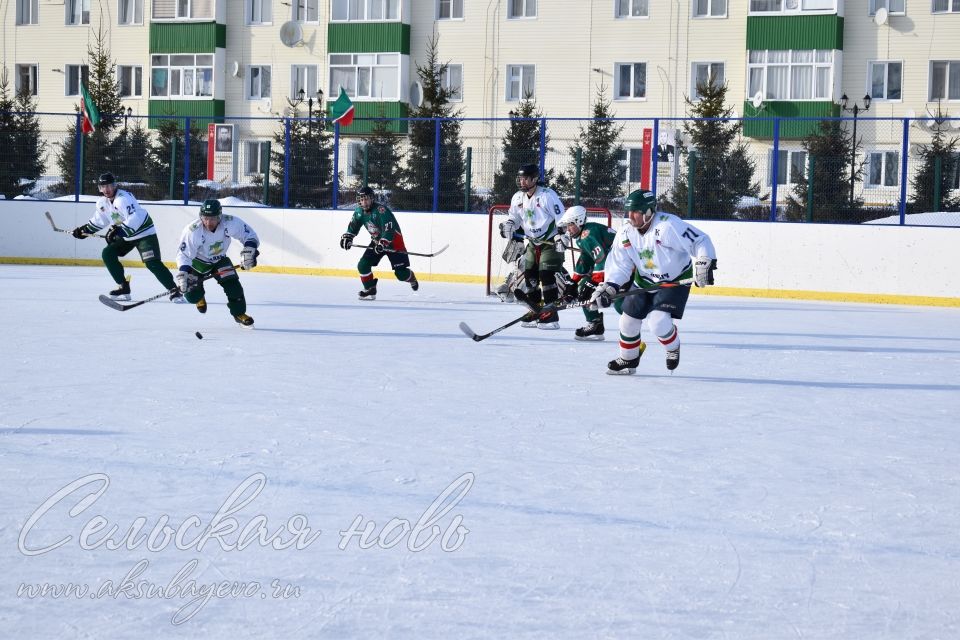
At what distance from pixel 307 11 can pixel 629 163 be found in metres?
15.5

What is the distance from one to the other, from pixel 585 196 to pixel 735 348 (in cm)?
636

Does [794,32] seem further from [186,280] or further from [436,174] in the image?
[186,280]

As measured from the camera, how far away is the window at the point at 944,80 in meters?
24.0

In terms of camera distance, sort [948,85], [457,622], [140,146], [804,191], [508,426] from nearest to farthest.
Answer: [457,622]
[508,426]
[804,191]
[140,146]
[948,85]

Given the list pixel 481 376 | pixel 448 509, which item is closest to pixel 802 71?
pixel 481 376

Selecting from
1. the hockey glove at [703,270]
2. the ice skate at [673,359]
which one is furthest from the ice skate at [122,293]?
the hockey glove at [703,270]

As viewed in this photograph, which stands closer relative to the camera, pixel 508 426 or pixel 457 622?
pixel 457 622

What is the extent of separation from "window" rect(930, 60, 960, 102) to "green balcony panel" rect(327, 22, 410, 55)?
34.6ft

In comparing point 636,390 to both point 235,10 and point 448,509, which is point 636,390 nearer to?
point 448,509

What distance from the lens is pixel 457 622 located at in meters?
2.76

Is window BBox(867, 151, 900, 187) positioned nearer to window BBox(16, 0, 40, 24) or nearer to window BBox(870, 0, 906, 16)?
window BBox(870, 0, 906, 16)

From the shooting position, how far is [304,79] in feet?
90.2

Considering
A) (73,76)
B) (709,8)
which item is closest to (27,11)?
(73,76)

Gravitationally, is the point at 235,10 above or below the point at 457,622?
above
